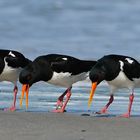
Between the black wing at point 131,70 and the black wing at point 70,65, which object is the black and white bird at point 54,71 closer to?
the black wing at point 70,65

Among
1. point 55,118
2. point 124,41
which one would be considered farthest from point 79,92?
point 124,41

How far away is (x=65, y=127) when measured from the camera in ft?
31.8

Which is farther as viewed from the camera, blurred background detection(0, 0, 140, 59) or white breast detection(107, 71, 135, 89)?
blurred background detection(0, 0, 140, 59)

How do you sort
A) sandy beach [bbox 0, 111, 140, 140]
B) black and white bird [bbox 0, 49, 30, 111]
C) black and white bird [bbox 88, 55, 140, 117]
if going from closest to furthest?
1. sandy beach [bbox 0, 111, 140, 140]
2. black and white bird [bbox 88, 55, 140, 117]
3. black and white bird [bbox 0, 49, 30, 111]

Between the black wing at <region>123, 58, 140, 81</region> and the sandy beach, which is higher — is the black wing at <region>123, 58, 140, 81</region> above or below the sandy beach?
above

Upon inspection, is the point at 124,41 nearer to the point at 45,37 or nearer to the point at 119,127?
the point at 45,37

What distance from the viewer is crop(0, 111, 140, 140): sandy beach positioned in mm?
8914

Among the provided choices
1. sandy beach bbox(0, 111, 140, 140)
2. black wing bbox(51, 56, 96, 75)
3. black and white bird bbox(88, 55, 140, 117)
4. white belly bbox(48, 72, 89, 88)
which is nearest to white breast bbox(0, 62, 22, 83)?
white belly bbox(48, 72, 89, 88)

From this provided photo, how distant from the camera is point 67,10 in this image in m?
38.2

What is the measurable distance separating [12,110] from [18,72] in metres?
1.56

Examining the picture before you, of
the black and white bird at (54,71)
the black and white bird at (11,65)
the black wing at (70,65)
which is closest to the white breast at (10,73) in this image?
the black and white bird at (11,65)

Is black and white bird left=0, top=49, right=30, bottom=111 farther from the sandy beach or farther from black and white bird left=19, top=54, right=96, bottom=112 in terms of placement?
the sandy beach

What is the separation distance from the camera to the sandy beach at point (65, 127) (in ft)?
29.2

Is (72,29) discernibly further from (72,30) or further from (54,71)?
(54,71)
